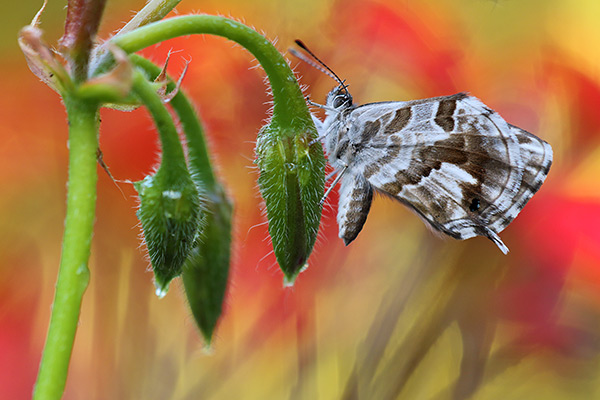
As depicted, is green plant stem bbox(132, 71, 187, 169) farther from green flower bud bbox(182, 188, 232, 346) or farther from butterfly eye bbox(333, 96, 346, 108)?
butterfly eye bbox(333, 96, 346, 108)

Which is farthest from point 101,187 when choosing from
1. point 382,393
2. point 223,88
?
point 382,393

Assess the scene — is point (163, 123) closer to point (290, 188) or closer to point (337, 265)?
point (290, 188)

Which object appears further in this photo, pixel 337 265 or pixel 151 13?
pixel 337 265

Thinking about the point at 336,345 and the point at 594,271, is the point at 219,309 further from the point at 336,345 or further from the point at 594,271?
the point at 594,271

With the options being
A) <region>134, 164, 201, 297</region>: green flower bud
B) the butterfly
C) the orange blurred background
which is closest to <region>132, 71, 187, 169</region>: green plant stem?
<region>134, 164, 201, 297</region>: green flower bud

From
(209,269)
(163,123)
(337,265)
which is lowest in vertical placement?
(337,265)

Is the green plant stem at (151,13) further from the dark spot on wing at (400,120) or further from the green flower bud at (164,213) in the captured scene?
the dark spot on wing at (400,120)

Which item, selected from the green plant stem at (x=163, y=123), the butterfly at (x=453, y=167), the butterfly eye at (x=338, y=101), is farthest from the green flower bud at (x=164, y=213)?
the butterfly eye at (x=338, y=101)

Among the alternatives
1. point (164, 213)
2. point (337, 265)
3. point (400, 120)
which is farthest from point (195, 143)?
point (337, 265)

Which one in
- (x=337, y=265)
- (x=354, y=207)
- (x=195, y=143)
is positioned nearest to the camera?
(x=195, y=143)
